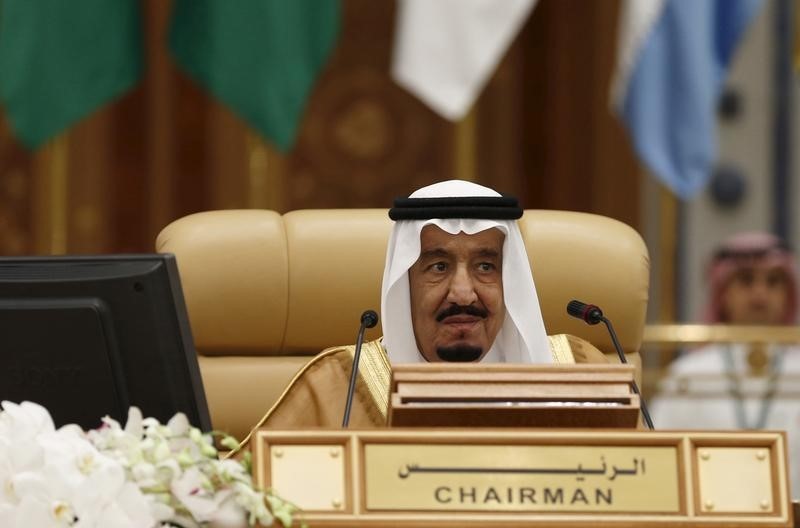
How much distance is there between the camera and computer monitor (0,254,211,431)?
1708 mm

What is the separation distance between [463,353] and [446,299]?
11 cm

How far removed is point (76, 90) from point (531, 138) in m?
2.29

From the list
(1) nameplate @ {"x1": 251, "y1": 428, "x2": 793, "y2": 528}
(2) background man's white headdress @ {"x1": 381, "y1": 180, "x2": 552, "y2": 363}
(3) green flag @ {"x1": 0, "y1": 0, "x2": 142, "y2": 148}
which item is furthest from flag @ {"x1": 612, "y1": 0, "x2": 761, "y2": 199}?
(1) nameplate @ {"x1": 251, "y1": 428, "x2": 793, "y2": 528}

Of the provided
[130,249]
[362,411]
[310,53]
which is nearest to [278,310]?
[362,411]

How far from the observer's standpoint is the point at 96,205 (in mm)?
6609

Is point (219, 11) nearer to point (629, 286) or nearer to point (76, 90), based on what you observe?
point (76, 90)

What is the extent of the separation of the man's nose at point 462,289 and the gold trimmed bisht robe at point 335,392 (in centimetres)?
22

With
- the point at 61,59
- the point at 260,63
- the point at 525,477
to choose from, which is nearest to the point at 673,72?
the point at 260,63

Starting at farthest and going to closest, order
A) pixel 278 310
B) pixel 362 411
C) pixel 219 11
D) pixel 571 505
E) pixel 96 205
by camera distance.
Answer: pixel 96 205 < pixel 219 11 < pixel 278 310 < pixel 362 411 < pixel 571 505

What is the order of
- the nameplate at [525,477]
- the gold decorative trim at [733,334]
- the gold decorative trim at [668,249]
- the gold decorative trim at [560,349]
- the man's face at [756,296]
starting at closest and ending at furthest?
the nameplate at [525,477], the gold decorative trim at [560,349], the gold decorative trim at [733,334], the man's face at [756,296], the gold decorative trim at [668,249]

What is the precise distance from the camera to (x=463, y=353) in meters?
2.72

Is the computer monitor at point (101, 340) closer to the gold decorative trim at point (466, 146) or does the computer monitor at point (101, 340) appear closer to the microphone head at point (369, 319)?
the microphone head at point (369, 319)

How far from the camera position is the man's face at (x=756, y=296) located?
555 cm

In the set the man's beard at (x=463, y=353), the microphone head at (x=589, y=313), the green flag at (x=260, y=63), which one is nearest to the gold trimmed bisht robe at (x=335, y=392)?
the man's beard at (x=463, y=353)
